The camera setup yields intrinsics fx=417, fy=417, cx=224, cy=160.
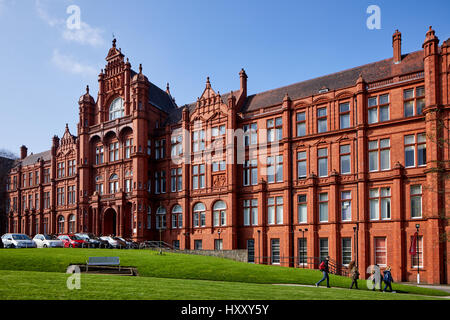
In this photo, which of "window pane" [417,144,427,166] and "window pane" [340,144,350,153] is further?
"window pane" [340,144,350,153]

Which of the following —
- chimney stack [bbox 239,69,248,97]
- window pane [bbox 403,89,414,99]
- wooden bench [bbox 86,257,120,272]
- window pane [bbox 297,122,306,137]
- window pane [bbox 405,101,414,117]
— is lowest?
wooden bench [bbox 86,257,120,272]

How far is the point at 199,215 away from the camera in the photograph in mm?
47312

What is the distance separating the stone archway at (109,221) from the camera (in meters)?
54.1

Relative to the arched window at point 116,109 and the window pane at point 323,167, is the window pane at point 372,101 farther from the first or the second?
the arched window at point 116,109

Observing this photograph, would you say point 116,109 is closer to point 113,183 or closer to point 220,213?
point 113,183

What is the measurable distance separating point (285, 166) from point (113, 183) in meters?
24.3

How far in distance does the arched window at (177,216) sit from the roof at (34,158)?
107 ft

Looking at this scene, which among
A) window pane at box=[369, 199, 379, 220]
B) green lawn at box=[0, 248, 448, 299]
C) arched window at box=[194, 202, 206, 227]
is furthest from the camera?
arched window at box=[194, 202, 206, 227]

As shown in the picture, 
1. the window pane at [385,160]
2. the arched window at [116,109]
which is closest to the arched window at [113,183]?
the arched window at [116,109]

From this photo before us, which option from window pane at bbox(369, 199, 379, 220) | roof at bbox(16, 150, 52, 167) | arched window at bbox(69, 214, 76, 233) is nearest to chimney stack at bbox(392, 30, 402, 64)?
window pane at bbox(369, 199, 379, 220)

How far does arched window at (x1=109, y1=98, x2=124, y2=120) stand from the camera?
181 ft

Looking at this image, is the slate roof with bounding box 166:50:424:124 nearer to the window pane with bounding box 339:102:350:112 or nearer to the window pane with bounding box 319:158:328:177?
the window pane with bounding box 339:102:350:112

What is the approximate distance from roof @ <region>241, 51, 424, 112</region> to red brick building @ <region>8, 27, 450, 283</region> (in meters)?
0.15
